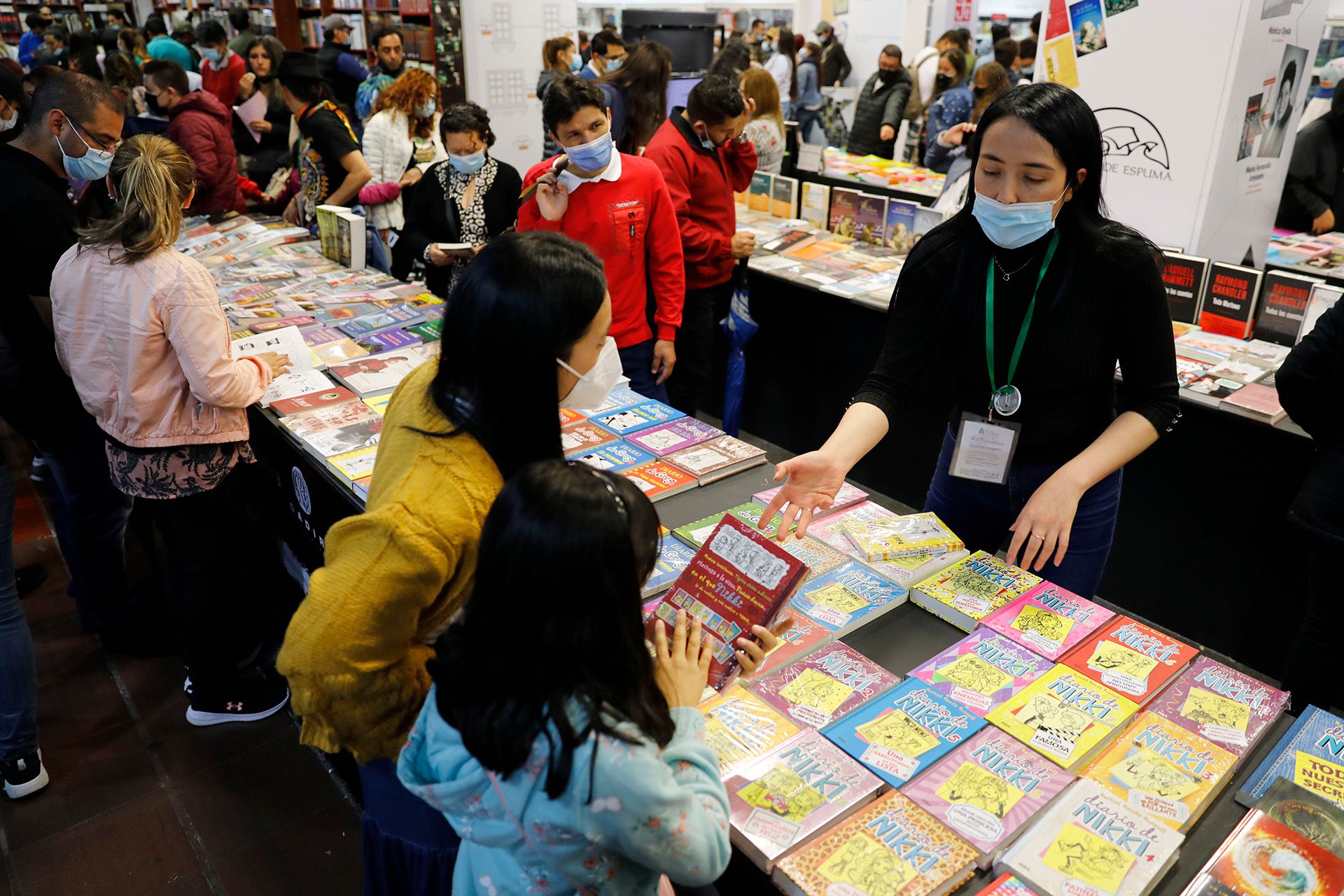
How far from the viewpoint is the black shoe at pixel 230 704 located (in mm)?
2852

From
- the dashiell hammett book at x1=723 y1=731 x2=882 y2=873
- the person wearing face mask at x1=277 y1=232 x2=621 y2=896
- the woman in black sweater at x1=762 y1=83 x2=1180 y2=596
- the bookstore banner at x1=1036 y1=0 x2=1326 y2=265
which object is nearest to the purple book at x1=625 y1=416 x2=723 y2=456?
the woman in black sweater at x1=762 y1=83 x2=1180 y2=596

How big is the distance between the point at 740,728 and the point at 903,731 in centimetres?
26

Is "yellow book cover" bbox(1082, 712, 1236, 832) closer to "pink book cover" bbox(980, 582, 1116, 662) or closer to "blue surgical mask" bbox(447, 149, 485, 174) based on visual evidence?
"pink book cover" bbox(980, 582, 1116, 662)

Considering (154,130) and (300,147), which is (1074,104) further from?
(154,130)

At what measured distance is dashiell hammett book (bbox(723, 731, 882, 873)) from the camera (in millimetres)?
1248

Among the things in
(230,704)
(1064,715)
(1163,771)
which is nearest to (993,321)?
(1064,715)

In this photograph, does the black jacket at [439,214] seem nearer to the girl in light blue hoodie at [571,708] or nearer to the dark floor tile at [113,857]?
the dark floor tile at [113,857]

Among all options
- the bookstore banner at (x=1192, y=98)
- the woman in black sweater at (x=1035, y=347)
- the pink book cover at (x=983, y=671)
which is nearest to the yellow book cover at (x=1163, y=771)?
the pink book cover at (x=983, y=671)

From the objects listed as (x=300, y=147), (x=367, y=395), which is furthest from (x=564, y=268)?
(x=300, y=147)

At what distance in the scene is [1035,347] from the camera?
188 cm

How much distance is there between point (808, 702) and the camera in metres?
1.52

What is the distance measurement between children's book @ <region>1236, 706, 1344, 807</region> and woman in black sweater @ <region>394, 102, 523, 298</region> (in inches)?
130

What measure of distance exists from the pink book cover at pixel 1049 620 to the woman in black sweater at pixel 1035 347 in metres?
0.07

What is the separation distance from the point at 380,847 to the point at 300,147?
431cm
